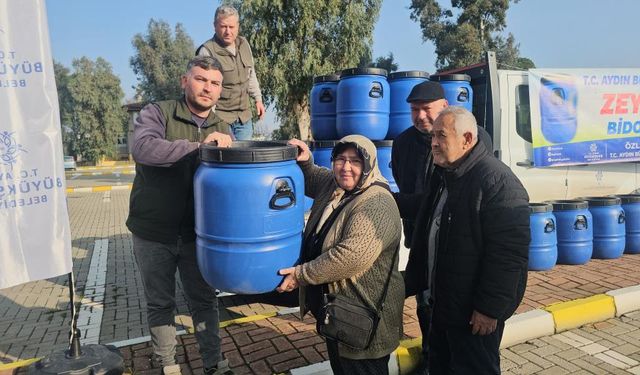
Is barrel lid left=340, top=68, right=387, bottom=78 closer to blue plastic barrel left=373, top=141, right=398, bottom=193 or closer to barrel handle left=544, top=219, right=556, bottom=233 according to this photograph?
blue plastic barrel left=373, top=141, right=398, bottom=193

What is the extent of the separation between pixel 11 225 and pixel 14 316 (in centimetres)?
272

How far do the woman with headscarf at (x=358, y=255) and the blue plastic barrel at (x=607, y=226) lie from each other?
165 inches

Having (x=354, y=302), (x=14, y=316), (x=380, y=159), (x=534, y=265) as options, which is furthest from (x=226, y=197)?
(x=534, y=265)

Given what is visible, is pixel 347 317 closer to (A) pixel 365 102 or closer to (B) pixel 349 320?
(B) pixel 349 320

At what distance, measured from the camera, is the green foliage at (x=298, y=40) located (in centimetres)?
1548

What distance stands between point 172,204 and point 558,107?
4.45 meters

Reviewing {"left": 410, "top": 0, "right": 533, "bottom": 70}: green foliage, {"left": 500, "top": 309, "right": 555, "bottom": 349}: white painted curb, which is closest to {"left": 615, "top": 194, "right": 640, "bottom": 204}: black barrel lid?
{"left": 500, "top": 309, "right": 555, "bottom": 349}: white painted curb

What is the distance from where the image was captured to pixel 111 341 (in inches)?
147

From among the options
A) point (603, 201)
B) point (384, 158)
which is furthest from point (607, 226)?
point (384, 158)

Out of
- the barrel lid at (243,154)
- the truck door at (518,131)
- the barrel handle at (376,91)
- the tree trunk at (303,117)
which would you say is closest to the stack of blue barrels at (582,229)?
the truck door at (518,131)

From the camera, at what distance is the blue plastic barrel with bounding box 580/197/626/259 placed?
5238 mm

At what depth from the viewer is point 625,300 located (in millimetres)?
4047

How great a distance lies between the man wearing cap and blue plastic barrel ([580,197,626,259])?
10.7ft

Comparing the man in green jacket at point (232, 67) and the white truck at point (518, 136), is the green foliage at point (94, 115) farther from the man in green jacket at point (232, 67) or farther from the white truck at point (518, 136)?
the white truck at point (518, 136)
